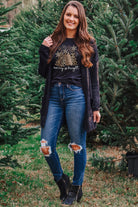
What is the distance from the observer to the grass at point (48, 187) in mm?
3580

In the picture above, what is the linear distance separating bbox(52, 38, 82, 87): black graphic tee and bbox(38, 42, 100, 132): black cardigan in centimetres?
7

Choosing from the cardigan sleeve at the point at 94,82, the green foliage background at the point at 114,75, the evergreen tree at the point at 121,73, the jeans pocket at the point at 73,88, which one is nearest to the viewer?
the jeans pocket at the point at 73,88

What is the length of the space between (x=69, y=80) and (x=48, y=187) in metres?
1.73

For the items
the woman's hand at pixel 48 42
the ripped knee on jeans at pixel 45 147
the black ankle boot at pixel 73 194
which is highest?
the woman's hand at pixel 48 42

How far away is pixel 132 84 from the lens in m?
4.07

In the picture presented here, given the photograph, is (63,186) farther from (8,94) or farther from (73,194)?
(8,94)

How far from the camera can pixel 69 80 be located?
3.18m

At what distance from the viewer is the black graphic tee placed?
3198 millimetres

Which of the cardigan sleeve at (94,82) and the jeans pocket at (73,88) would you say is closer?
the jeans pocket at (73,88)

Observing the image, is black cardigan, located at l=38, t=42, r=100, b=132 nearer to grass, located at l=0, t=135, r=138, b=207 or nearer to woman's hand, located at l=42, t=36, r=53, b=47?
woman's hand, located at l=42, t=36, r=53, b=47

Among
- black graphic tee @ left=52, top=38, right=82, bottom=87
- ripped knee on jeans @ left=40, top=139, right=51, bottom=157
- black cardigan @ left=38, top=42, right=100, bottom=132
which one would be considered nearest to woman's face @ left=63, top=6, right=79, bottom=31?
black graphic tee @ left=52, top=38, right=82, bottom=87

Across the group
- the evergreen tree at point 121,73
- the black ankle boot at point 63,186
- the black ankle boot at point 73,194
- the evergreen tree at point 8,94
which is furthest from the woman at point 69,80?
the evergreen tree at point 121,73

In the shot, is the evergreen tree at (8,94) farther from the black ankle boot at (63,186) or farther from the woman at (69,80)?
the black ankle boot at (63,186)

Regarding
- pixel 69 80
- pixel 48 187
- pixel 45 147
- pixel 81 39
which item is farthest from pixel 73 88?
pixel 48 187
